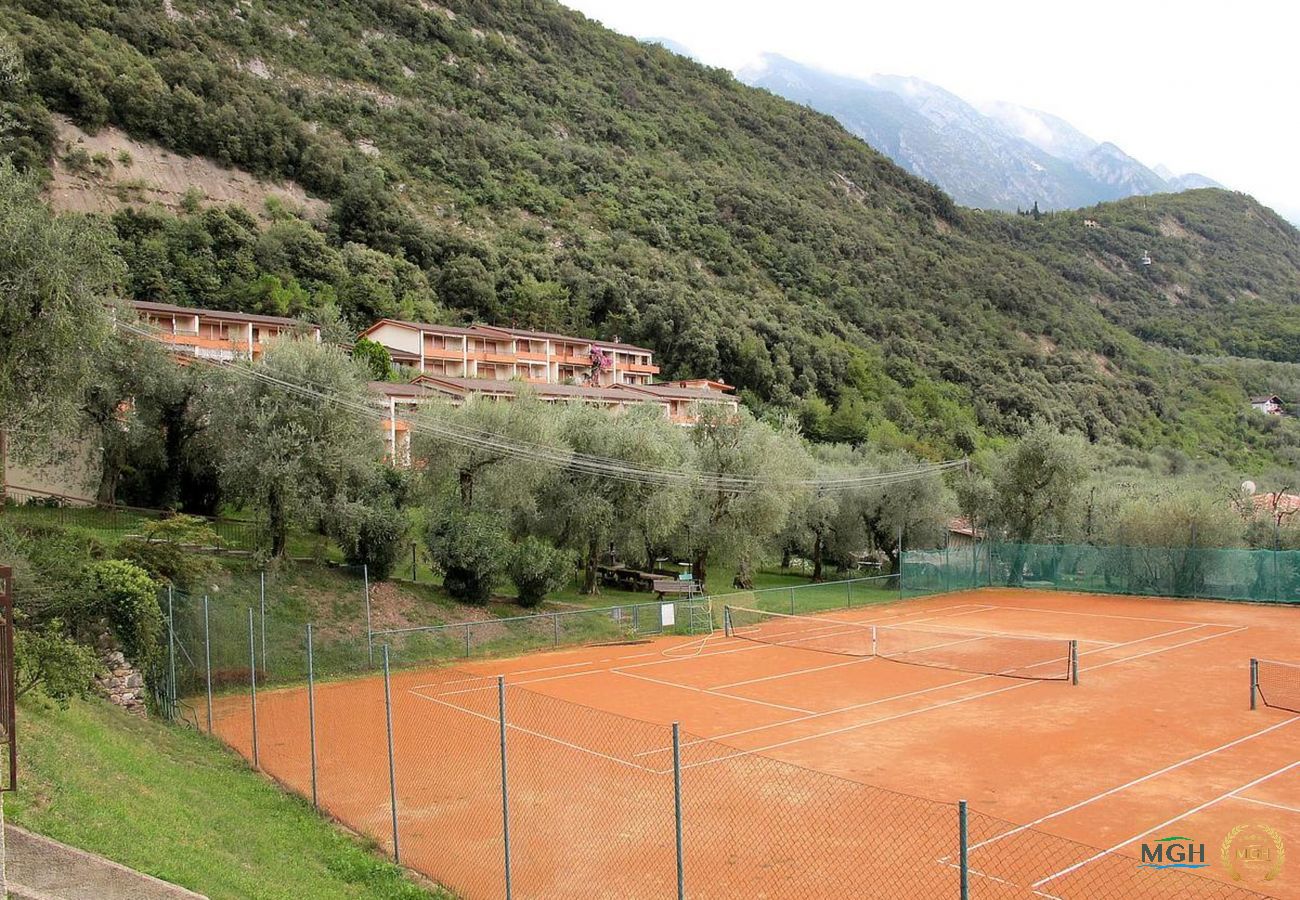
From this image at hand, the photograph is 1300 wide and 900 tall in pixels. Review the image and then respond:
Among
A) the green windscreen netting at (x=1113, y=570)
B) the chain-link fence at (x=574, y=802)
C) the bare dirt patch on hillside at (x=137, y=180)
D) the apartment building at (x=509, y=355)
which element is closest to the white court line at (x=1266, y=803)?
the chain-link fence at (x=574, y=802)

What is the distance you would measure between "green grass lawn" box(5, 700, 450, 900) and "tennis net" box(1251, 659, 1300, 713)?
793 inches

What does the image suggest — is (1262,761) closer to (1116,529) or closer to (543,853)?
(543,853)

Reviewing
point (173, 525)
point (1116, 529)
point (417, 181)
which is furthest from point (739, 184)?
point (173, 525)

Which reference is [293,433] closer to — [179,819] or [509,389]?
[179,819]

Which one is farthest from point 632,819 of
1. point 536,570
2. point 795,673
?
point 536,570

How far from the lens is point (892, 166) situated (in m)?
186

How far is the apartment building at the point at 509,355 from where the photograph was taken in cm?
8175

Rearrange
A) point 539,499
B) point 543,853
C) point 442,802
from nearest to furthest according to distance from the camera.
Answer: point 543,853 → point 442,802 → point 539,499

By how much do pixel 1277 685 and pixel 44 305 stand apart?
107 ft

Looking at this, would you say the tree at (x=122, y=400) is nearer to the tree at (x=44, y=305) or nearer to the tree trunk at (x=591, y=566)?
the tree at (x=44, y=305)

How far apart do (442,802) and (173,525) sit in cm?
1764

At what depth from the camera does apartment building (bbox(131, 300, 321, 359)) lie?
68625 mm

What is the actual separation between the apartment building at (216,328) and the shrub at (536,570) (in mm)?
38652

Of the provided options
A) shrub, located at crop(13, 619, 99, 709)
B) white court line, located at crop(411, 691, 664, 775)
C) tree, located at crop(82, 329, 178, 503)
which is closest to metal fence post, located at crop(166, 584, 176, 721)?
shrub, located at crop(13, 619, 99, 709)
